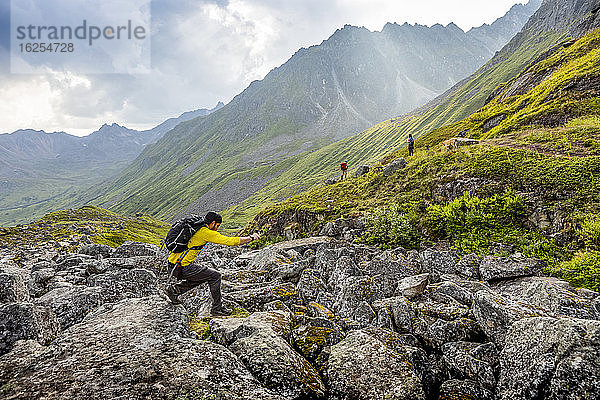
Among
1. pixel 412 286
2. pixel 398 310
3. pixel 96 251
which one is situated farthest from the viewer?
pixel 96 251

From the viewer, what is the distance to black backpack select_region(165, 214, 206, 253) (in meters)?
10.4

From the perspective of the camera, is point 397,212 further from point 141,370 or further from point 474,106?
point 474,106

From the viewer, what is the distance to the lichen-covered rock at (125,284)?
1239 centimetres

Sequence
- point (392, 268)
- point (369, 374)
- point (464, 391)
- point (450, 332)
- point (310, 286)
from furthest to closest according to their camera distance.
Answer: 1. point (392, 268)
2. point (310, 286)
3. point (450, 332)
4. point (369, 374)
5. point (464, 391)

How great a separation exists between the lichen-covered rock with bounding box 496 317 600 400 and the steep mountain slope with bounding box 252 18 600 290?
6794 mm

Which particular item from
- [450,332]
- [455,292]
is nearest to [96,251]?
[450,332]

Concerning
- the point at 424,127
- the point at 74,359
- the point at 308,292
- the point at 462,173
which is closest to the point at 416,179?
the point at 462,173

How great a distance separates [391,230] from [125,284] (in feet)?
51.2

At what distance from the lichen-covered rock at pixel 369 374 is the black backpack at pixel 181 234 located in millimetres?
6534

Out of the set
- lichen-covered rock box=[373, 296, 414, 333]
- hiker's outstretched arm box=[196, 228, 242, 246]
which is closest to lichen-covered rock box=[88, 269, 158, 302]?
hiker's outstretched arm box=[196, 228, 242, 246]

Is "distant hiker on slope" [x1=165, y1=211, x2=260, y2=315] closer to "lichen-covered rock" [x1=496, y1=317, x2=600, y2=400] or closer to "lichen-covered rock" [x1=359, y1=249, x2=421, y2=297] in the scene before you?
"lichen-covered rock" [x1=359, y1=249, x2=421, y2=297]

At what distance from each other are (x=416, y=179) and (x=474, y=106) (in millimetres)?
155611

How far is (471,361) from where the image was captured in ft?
25.7

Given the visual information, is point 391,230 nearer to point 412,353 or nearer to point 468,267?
point 468,267
